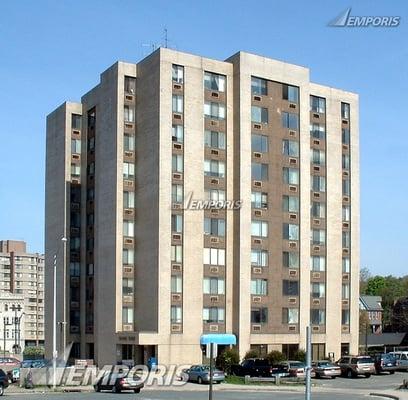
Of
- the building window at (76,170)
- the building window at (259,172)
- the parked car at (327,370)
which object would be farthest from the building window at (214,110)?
the parked car at (327,370)

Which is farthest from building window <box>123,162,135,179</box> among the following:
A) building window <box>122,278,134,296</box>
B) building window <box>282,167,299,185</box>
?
building window <box>282,167,299,185</box>

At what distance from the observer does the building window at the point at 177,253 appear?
68.9m

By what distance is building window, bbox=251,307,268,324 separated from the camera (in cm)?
7188

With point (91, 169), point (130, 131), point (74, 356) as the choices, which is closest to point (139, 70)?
point (130, 131)

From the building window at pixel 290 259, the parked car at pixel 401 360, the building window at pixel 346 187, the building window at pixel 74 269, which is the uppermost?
the building window at pixel 346 187

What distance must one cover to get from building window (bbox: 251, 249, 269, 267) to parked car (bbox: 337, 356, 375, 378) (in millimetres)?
12640

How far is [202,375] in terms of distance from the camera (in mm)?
57094

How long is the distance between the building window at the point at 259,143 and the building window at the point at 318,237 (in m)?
9.60

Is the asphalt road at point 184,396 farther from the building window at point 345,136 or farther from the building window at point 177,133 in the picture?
the building window at point 345,136

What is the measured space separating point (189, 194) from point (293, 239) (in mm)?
11684

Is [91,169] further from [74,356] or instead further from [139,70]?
[74,356]

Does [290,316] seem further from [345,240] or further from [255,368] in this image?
[255,368]

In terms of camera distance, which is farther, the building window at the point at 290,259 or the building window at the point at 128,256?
the building window at the point at 290,259

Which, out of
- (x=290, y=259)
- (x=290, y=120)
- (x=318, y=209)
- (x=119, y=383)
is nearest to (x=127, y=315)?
(x=290, y=259)
